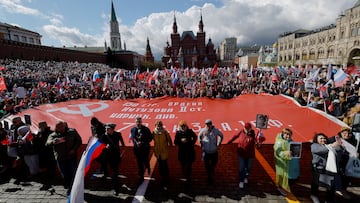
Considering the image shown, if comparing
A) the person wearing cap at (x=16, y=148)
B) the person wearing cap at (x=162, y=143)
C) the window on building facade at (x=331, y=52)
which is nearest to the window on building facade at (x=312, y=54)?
the window on building facade at (x=331, y=52)

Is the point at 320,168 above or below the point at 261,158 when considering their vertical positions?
above

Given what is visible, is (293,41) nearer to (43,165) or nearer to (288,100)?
(288,100)

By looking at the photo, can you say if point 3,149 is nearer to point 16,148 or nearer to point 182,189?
point 16,148

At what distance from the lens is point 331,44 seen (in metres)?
50.8

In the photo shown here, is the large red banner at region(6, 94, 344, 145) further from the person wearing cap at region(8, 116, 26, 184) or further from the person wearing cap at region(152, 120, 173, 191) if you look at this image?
the person wearing cap at region(152, 120, 173, 191)

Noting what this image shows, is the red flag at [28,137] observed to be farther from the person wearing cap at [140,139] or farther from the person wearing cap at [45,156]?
the person wearing cap at [140,139]

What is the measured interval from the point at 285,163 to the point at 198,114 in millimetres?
3328

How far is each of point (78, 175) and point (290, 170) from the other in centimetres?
397

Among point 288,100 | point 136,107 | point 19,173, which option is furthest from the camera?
point 136,107

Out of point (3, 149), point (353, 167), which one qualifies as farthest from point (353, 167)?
point (3, 149)

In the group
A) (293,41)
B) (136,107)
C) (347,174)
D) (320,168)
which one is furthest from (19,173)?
(293,41)

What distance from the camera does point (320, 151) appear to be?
365cm

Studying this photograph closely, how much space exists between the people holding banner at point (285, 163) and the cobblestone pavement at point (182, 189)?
0.26 metres

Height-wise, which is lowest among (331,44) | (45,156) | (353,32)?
(45,156)
